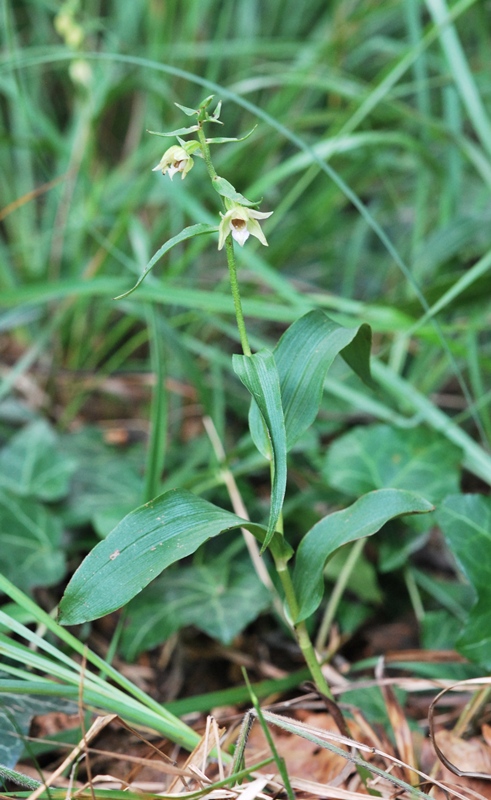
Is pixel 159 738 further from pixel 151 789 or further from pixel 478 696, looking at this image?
pixel 478 696

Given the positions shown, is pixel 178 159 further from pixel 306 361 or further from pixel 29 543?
pixel 29 543

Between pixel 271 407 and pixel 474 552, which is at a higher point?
pixel 271 407

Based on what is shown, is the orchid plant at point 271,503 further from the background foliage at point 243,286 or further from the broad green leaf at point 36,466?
the broad green leaf at point 36,466

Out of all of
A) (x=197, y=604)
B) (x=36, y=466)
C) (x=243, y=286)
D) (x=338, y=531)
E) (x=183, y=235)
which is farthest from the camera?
(x=243, y=286)

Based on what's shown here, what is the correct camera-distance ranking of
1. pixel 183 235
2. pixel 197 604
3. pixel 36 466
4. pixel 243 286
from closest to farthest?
pixel 183 235, pixel 197 604, pixel 36 466, pixel 243 286

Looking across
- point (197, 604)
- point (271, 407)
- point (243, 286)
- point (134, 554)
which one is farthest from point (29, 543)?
point (243, 286)

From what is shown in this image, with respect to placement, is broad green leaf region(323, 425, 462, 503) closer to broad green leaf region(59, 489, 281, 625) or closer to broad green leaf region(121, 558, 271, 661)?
broad green leaf region(121, 558, 271, 661)

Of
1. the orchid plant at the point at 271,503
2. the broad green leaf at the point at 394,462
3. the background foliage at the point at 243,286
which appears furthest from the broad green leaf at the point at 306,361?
the broad green leaf at the point at 394,462
